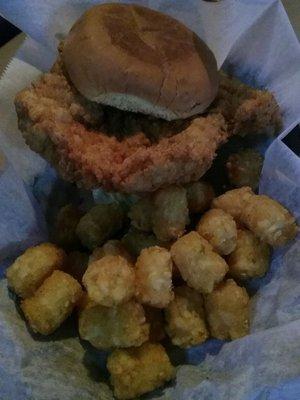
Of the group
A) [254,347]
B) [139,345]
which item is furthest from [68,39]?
[254,347]

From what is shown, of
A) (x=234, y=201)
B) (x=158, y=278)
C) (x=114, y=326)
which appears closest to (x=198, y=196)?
(x=234, y=201)

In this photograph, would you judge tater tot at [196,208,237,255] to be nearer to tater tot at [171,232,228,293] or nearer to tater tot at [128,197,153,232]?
tater tot at [171,232,228,293]

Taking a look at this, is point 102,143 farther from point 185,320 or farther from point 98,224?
point 185,320

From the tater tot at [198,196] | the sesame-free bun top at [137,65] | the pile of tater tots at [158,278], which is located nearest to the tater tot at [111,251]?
the pile of tater tots at [158,278]

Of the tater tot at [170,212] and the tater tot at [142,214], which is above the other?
the tater tot at [170,212]

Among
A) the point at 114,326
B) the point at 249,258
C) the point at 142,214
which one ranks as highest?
the point at 249,258

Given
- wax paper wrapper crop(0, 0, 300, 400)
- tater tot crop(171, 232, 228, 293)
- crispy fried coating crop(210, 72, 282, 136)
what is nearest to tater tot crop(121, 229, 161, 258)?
tater tot crop(171, 232, 228, 293)

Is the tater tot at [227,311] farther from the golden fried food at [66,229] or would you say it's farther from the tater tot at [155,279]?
the golden fried food at [66,229]
